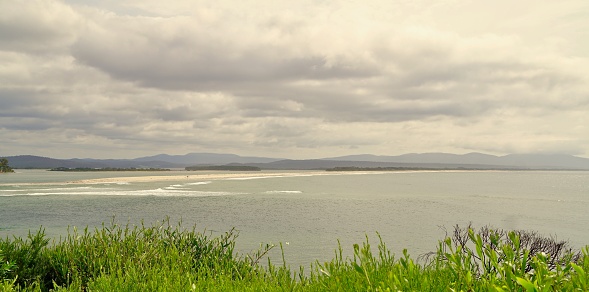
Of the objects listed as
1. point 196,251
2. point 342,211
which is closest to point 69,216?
point 342,211

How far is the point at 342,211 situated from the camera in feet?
215

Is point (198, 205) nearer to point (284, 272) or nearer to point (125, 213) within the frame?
point (125, 213)

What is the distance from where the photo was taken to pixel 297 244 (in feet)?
124

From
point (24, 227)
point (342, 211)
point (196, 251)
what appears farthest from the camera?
point (342, 211)

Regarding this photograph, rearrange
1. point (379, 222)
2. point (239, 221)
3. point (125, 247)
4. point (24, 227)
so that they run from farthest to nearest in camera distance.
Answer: point (379, 222) < point (239, 221) < point (24, 227) < point (125, 247)

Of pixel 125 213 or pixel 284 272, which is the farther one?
pixel 125 213

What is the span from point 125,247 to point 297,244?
2540 cm

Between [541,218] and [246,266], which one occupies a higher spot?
[246,266]

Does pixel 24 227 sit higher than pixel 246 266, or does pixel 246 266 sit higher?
pixel 246 266

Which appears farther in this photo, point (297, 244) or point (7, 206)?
point (7, 206)

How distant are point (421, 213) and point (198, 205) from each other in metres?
32.1

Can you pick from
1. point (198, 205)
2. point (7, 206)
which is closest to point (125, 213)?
point (198, 205)

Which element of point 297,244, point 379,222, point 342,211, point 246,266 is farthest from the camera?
point 342,211

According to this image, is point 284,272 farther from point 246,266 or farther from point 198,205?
point 198,205
